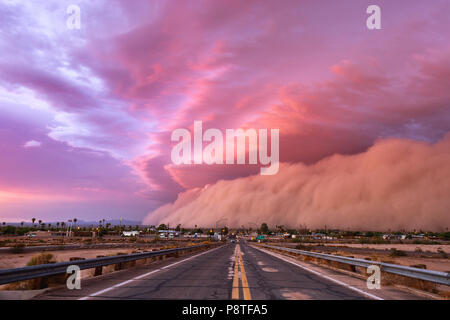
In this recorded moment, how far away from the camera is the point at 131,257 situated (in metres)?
16.6

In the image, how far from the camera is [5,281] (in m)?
7.68

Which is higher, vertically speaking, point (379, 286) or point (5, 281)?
point (5, 281)

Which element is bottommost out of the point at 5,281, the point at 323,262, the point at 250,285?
the point at 323,262
